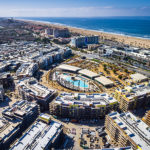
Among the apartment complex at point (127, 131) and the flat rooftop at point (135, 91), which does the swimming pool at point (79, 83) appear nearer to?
the flat rooftop at point (135, 91)

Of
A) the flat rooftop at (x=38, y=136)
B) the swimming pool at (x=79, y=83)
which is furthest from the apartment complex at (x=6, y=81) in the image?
the flat rooftop at (x=38, y=136)

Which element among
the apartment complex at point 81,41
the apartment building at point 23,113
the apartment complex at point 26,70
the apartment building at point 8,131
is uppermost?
the apartment complex at point 81,41

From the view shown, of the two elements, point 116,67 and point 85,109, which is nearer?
point 85,109

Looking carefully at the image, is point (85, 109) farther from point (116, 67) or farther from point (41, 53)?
point (41, 53)

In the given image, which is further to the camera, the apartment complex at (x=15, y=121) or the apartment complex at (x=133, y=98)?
the apartment complex at (x=133, y=98)

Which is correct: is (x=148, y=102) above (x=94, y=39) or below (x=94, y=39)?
below

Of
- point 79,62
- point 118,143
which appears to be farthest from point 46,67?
point 118,143

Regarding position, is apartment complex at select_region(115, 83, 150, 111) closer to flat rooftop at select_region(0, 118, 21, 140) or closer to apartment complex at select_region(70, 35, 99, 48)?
flat rooftop at select_region(0, 118, 21, 140)
